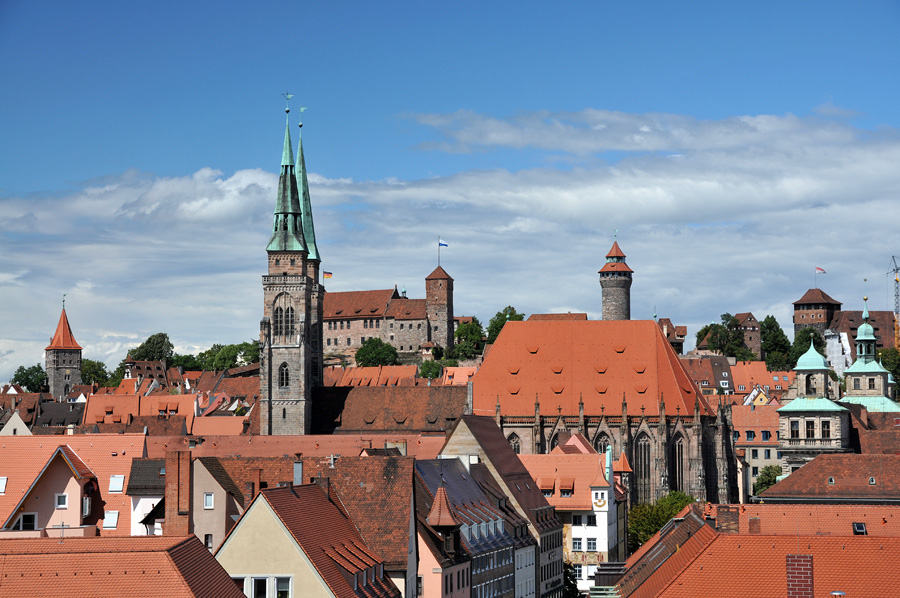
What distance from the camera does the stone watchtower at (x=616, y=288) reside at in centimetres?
18312

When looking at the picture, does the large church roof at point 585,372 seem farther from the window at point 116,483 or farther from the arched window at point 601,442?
the window at point 116,483

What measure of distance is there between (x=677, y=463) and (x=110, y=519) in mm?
61002

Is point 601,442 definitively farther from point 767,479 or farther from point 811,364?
point 811,364

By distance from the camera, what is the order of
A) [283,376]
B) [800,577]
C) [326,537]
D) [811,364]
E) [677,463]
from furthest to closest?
[283,376] → [811,364] → [677,463] → [326,537] → [800,577]

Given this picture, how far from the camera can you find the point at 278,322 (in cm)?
12481

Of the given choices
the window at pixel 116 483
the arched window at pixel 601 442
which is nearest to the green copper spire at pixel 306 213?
the arched window at pixel 601 442

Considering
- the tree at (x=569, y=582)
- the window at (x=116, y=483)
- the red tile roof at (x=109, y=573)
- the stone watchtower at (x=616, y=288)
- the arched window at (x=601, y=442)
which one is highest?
the stone watchtower at (x=616, y=288)

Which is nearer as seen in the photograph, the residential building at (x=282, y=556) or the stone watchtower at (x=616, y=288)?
the residential building at (x=282, y=556)

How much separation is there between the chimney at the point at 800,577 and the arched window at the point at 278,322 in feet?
300

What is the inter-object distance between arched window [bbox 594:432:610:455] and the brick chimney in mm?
65378

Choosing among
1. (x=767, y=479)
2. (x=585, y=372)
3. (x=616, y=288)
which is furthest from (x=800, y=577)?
(x=616, y=288)

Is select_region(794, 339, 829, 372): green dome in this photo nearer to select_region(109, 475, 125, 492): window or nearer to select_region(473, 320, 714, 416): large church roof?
select_region(473, 320, 714, 416): large church roof

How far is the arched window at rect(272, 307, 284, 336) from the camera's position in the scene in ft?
408

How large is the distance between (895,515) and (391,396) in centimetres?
7537
